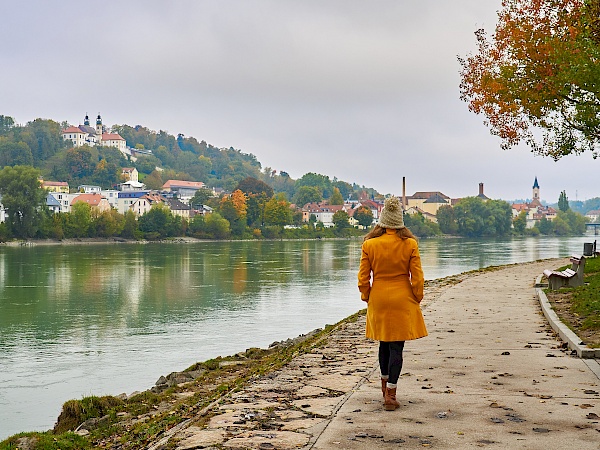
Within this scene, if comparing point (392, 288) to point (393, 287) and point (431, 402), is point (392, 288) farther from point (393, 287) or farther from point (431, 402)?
point (431, 402)

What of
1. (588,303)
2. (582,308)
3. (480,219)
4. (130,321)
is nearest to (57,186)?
(480,219)

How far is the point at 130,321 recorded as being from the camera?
28.7 meters

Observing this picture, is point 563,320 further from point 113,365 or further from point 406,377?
point 113,365

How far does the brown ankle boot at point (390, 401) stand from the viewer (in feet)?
25.5

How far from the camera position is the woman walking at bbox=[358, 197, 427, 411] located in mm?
7961

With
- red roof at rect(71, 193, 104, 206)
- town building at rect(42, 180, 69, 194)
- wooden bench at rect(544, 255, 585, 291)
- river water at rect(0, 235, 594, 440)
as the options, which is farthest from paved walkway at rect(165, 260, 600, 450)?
town building at rect(42, 180, 69, 194)

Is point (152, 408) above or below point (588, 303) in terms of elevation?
below

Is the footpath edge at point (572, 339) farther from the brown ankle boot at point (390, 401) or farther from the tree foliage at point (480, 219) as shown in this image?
the tree foliage at point (480, 219)

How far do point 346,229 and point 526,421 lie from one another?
163 metres

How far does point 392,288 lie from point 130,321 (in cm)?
2199

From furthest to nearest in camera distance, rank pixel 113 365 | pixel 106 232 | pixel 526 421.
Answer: pixel 106 232, pixel 113 365, pixel 526 421

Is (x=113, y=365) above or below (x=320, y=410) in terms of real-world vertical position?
below

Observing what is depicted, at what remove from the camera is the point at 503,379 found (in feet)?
30.9

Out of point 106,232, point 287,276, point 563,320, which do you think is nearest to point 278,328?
point 563,320
